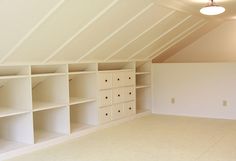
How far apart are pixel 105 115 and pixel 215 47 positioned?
2954 millimetres

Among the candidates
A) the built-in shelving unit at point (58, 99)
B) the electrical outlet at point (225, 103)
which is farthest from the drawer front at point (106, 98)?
the electrical outlet at point (225, 103)

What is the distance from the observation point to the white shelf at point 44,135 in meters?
3.86

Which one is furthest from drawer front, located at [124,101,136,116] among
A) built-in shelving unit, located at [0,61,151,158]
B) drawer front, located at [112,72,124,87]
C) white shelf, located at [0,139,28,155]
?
white shelf, located at [0,139,28,155]

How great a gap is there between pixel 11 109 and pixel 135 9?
6.16 feet

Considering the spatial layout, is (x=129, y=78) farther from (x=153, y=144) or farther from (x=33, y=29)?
(x=33, y=29)

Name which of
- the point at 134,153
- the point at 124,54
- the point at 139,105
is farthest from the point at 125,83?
the point at 134,153

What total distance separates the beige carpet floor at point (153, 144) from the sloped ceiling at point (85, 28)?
1066 millimetres

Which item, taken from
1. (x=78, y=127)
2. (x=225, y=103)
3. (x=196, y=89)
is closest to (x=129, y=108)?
(x=78, y=127)

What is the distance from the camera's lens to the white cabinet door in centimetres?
466

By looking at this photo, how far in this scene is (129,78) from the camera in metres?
5.23

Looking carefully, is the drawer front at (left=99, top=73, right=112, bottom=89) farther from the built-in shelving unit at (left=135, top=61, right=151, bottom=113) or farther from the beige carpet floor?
the built-in shelving unit at (left=135, top=61, right=151, bottom=113)

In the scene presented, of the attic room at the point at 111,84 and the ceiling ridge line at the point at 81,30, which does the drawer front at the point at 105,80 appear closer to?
the attic room at the point at 111,84

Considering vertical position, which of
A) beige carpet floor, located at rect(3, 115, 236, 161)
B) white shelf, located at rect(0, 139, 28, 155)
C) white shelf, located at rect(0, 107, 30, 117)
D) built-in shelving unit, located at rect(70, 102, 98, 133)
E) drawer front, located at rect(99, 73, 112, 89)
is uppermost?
drawer front, located at rect(99, 73, 112, 89)

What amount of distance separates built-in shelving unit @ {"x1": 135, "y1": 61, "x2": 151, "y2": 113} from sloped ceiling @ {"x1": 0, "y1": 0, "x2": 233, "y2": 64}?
827 millimetres
